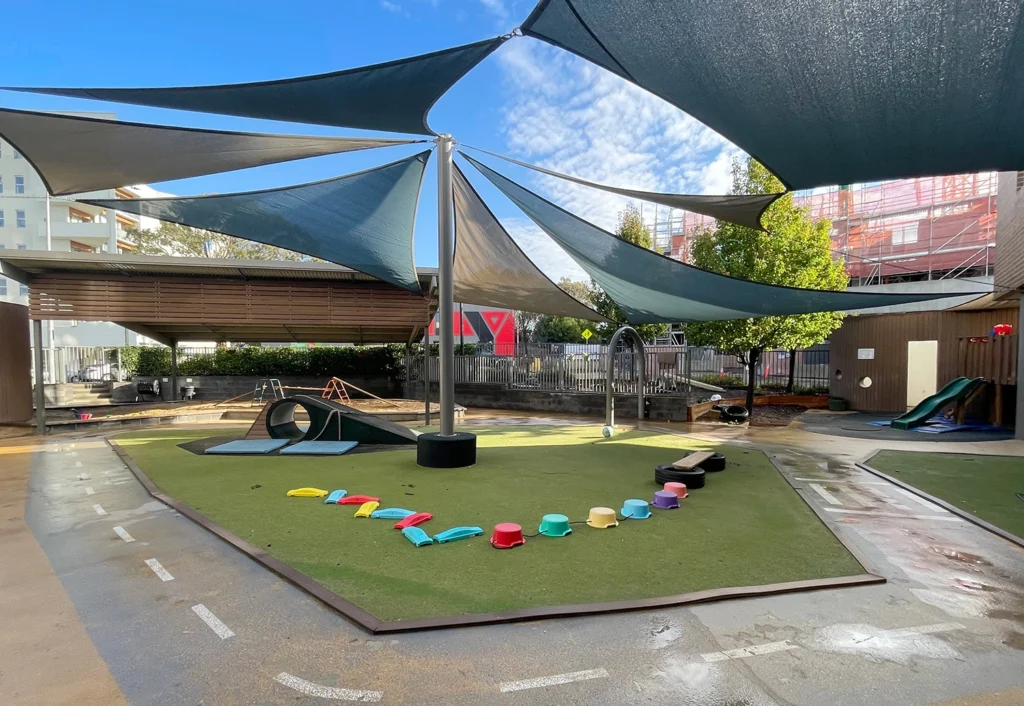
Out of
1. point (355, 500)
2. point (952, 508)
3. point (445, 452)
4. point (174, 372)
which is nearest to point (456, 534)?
point (355, 500)

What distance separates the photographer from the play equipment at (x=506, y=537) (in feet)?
15.3

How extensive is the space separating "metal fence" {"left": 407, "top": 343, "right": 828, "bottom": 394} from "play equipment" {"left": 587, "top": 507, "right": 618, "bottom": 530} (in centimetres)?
1027

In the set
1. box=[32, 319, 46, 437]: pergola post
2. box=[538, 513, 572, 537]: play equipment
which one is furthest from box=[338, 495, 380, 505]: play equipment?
box=[32, 319, 46, 437]: pergola post

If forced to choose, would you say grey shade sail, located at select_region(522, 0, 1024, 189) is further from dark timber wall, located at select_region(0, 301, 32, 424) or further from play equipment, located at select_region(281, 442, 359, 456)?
dark timber wall, located at select_region(0, 301, 32, 424)

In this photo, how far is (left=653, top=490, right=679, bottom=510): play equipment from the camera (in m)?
5.96

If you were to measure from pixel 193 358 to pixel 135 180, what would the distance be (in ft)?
49.6

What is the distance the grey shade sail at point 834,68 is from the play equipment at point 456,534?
445cm

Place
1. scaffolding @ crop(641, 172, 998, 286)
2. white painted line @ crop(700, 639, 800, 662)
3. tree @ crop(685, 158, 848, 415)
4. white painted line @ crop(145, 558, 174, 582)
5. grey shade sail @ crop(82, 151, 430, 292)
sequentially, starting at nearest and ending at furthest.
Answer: white painted line @ crop(700, 639, 800, 662) → white painted line @ crop(145, 558, 174, 582) → grey shade sail @ crop(82, 151, 430, 292) → tree @ crop(685, 158, 848, 415) → scaffolding @ crop(641, 172, 998, 286)

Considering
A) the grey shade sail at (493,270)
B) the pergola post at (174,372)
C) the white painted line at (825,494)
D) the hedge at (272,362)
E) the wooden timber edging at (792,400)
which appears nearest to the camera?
the white painted line at (825,494)

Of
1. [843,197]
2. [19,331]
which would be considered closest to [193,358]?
[19,331]

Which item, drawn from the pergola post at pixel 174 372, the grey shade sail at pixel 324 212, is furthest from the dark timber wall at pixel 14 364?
the grey shade sail at pixel 324 212

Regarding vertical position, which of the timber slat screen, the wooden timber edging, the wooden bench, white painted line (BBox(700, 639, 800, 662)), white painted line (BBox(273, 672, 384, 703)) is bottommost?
the wooden timber edging

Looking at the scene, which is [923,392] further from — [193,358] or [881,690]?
[193,358]

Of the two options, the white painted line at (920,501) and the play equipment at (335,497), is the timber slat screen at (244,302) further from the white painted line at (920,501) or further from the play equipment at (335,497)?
the white painted line at (920,501)
